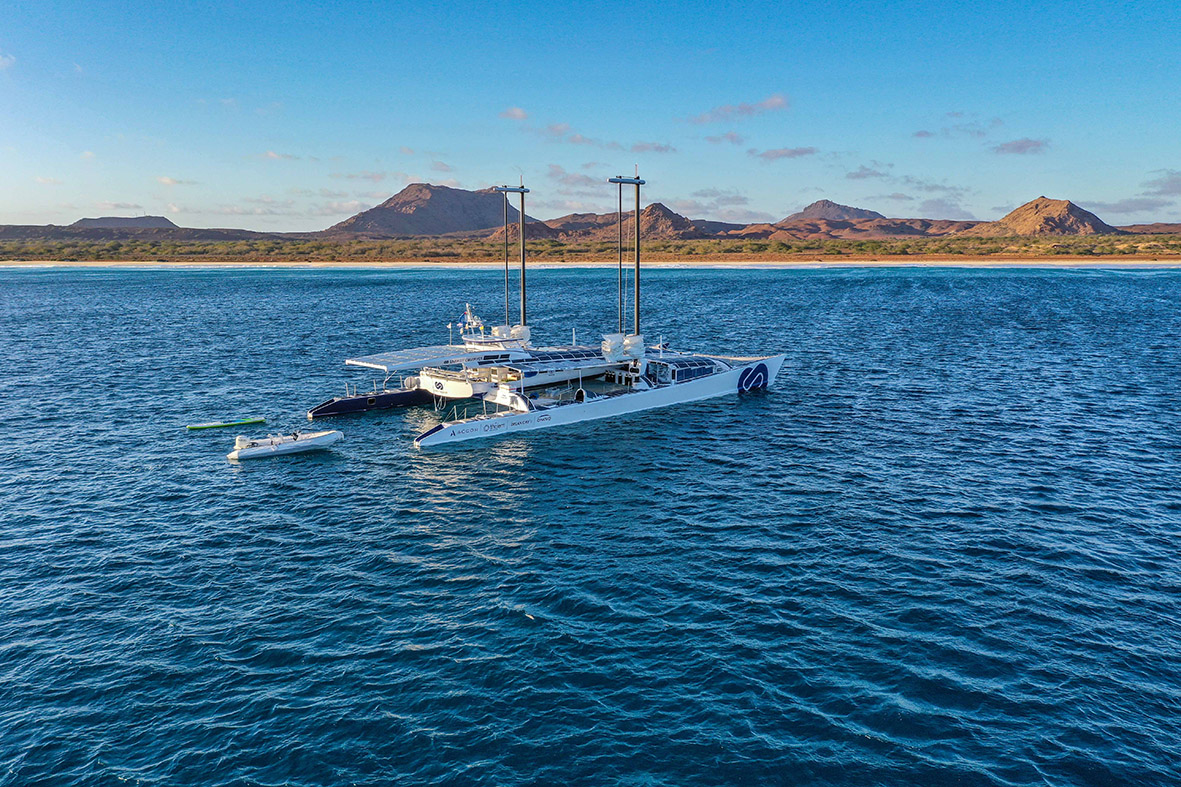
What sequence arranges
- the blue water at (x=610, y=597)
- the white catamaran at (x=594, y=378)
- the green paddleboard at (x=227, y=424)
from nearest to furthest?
the blue water at (x=610, y=597), the green paddleboard at (x=227, y=424), the white catamaran at (x=594, y=378)

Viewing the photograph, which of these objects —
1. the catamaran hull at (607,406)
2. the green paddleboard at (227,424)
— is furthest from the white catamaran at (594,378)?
the green paddleboard at (227,424)

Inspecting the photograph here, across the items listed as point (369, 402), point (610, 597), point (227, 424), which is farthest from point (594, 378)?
point (610, 597)

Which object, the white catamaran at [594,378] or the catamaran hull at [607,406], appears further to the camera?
the white catamaran at [594,378]

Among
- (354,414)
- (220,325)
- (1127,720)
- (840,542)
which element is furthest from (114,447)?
(220,325)

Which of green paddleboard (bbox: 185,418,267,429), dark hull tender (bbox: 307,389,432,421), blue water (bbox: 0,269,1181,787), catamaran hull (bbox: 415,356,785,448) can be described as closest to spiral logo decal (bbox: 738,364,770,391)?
catamaran hull (bbox: 415,356,785,448)

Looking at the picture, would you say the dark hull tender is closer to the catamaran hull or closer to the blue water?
the blue water

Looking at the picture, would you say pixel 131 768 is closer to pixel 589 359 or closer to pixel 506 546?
pixel 506 546

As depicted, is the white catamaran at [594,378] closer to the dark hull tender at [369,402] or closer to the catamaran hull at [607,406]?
the catamaran hull at [607,406]
